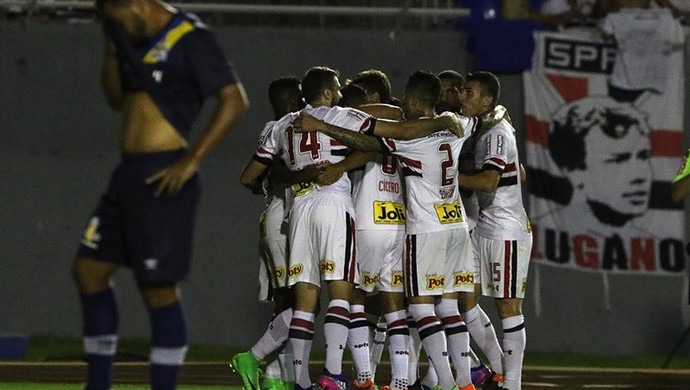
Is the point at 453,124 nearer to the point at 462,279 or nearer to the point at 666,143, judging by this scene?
the point at 462,279

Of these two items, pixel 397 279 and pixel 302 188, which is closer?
pixel 302 188

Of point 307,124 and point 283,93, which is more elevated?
point 283,93

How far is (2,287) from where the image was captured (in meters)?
14.3

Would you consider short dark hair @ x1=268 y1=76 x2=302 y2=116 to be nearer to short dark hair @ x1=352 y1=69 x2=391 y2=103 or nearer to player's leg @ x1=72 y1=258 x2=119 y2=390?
short dark hair @ x1=352 y1=69 x2=391 y2=103

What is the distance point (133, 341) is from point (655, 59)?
5831 millimetres

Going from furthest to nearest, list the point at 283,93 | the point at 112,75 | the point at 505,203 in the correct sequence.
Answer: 1. the point at 283,93
2. the point at 505,203
3. the point at 112,75

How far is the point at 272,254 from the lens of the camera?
989 cm

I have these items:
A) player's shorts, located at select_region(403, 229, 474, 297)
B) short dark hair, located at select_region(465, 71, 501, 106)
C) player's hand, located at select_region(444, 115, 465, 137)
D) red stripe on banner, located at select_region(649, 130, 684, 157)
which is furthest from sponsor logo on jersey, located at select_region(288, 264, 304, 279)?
red stripe on banner, located at select_region(649, 130, 684, 157)

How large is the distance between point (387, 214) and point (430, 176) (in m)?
0.50

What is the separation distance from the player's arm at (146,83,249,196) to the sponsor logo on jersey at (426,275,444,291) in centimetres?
290

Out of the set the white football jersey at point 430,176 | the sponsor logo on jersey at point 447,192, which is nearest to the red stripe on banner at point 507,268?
the white football jersey at point 430,176

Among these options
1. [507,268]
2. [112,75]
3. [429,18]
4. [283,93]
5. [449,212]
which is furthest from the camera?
[429,18]

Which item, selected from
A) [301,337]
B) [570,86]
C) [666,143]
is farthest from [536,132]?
[301,337]

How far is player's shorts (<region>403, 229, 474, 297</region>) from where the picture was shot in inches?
362
